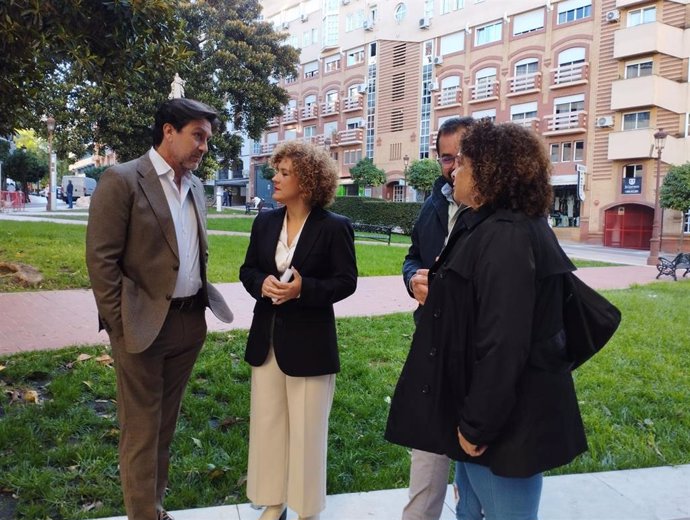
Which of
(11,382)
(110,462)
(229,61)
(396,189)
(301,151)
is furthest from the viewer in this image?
(396,189)

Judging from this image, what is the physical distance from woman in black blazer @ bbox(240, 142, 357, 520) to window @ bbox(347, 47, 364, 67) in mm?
50497

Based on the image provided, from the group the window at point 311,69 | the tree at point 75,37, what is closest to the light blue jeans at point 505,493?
the tree at point 75,37

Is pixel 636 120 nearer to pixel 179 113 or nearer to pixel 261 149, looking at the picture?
pixel 179 113

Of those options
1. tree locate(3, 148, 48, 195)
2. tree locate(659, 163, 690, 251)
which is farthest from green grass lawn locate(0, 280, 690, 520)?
tree locate(3, 148, 48, 195)

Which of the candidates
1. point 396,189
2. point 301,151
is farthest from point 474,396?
point 396,189

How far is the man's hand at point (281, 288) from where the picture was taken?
2.84m

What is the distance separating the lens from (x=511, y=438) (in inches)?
77.9

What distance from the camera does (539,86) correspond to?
37.7 m

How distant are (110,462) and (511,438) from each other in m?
2.81

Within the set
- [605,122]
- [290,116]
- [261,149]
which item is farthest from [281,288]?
[261,149]

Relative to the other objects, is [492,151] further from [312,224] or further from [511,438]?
[312,224]

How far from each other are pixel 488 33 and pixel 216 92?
20789mm

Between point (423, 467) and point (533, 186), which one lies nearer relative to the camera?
point (533, 186)

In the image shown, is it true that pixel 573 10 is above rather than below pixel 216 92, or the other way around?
above
